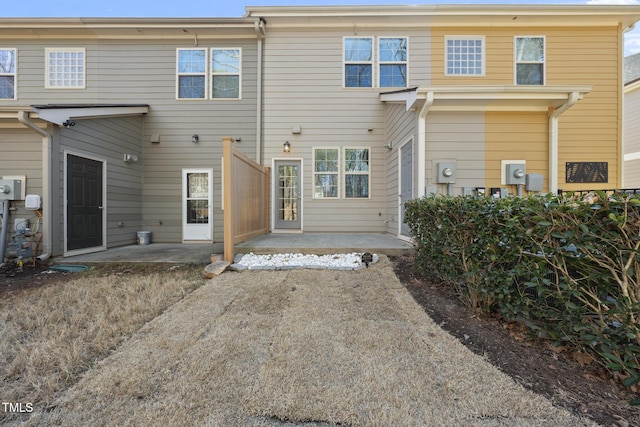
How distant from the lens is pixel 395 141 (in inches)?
238

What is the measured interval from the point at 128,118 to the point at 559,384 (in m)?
8.39

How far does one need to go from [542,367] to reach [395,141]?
16.2 feet

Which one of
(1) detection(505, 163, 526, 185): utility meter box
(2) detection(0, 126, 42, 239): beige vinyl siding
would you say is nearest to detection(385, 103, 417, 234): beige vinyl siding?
(1) detection(505, 163, 526, 185): utility meter box

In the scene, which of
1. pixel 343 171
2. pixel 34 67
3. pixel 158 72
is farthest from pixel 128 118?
pixel 343 171

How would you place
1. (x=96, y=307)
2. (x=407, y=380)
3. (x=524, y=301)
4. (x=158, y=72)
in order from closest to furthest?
(x=407, y=380) < (x=524, y=301) < (x=96, y=307) < (x=158, y=72)

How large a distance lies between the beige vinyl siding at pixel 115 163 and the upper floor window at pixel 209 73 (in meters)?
1.46

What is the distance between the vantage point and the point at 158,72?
23.0 feet

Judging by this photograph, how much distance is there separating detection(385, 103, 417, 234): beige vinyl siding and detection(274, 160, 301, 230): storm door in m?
2.22

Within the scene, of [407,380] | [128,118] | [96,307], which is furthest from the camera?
[128,118]

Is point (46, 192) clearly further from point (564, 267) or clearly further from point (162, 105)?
point (564, 267)

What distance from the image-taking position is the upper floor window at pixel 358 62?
6.87 meters

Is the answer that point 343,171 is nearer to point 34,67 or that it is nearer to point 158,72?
point 158,72

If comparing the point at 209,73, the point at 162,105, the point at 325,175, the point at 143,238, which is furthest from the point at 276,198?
the point at 162,105

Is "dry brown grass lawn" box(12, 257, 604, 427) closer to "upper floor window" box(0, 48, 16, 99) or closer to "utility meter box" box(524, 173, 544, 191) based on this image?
"utility meter box" box(524, 173, 544, 191)
